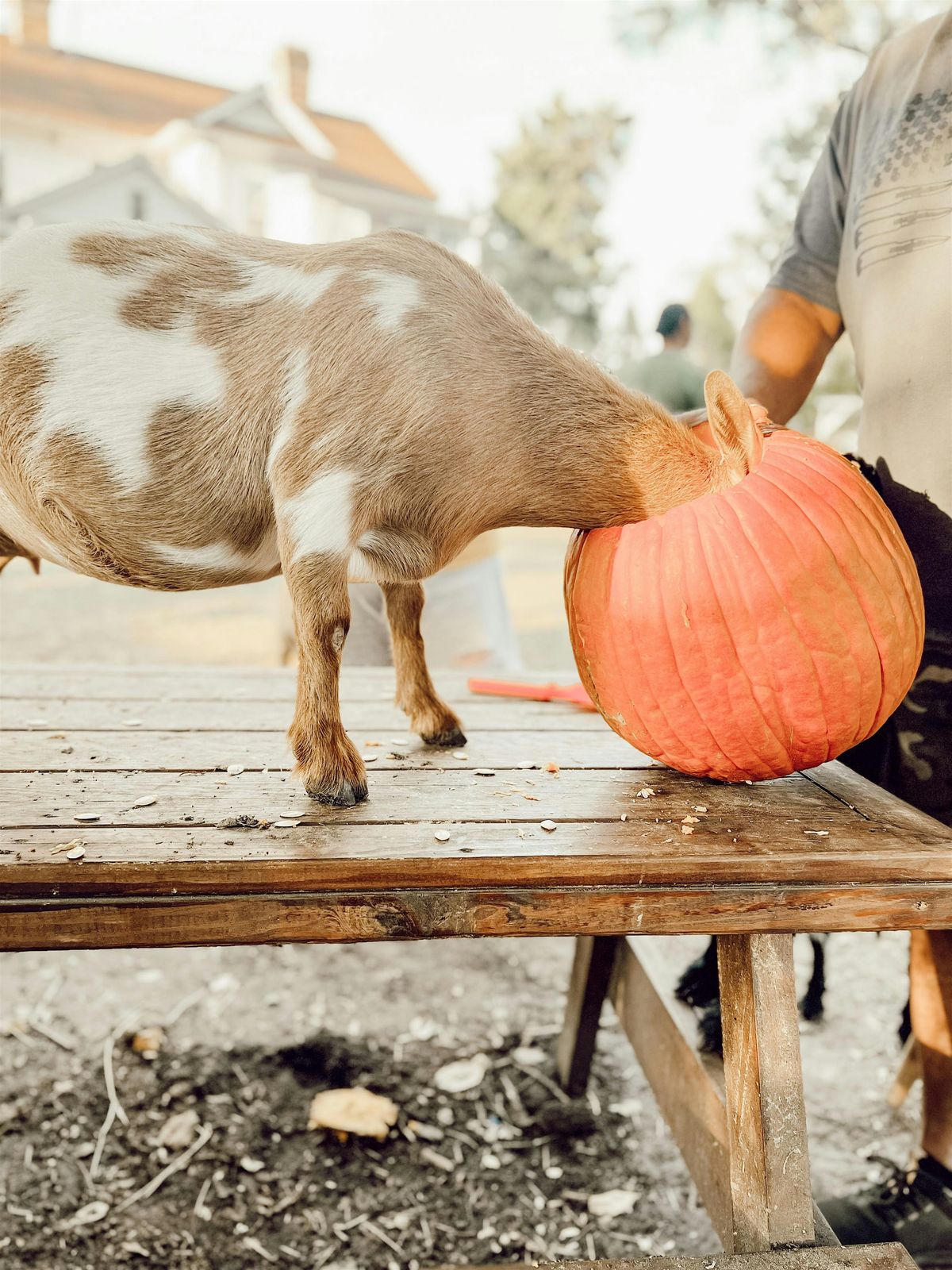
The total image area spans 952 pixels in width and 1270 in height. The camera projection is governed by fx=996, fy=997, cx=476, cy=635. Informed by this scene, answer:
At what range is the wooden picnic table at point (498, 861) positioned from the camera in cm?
115

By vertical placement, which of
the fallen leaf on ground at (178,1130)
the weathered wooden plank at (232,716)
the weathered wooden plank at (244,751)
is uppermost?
the weathered wooden plank at (244,751)

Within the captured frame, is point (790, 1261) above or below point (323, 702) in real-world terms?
below

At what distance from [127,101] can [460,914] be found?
23.6 m

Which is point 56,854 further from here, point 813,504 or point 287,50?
point 287,50

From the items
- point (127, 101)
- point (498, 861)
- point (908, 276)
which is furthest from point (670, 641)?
point (127, 101)

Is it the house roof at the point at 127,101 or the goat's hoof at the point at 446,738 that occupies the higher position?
the house roof at the point at 127,101

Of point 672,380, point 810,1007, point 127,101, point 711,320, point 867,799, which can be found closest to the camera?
point 867,799

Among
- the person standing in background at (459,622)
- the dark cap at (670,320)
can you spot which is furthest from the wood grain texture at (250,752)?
the dark cap at (670,320)

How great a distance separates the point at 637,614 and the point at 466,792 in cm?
35

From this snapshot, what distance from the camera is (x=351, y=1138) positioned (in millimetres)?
2258

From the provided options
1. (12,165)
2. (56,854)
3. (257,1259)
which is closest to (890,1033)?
(257,1259)

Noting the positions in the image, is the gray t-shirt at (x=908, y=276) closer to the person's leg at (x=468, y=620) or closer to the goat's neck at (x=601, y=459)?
the goat's neck at (x=601, y=459)

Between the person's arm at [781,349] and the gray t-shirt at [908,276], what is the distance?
5.8 inches

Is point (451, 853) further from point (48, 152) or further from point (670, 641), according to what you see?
point (48, 152)
